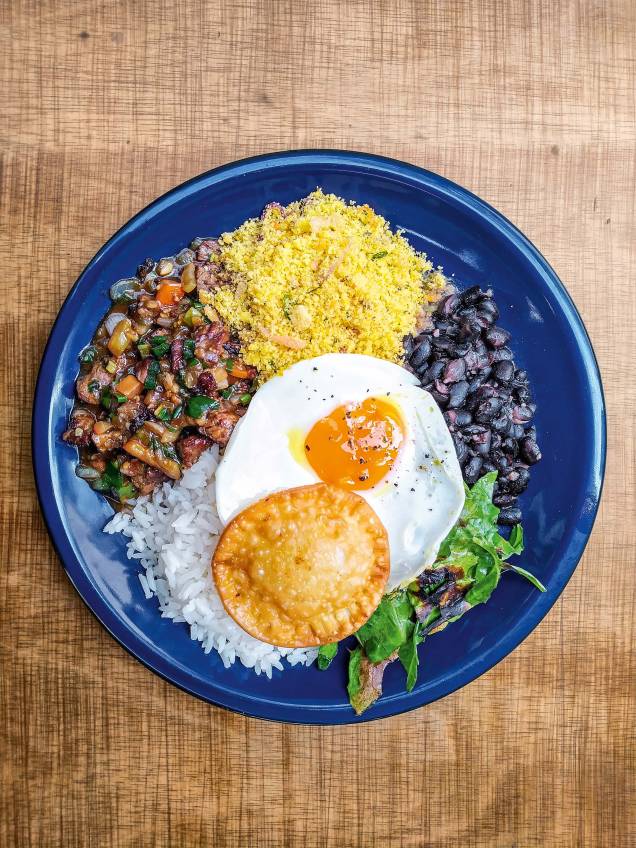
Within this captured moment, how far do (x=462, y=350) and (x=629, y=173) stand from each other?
1314mm

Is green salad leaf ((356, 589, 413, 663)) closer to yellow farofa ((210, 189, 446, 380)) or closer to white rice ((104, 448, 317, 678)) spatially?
white rice ((104, 448, 317, 678))

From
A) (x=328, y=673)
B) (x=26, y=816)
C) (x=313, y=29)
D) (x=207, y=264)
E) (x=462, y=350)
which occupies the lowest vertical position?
(x=26, y=816)

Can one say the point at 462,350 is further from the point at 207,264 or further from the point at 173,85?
the point at 173,85

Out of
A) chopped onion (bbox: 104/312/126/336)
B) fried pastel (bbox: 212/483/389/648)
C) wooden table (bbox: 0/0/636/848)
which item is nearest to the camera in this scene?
Result: fried pastel (bbox: 212/483/389/648)

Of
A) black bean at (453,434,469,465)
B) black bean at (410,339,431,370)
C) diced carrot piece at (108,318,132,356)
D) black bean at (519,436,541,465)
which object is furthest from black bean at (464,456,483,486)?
diced carrot piece at (108,318,132,356)

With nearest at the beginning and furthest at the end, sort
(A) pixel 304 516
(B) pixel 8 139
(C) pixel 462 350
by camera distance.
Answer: (A) pixel 304 516 → (C) pixel 462 350 → (B) pixel 8 139

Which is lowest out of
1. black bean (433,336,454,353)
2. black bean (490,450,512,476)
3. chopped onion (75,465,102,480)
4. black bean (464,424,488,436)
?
chopped onion (75,465,102,480)

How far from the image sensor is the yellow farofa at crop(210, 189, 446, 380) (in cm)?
261

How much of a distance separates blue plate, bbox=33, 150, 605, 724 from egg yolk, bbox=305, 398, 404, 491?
818 millimetres

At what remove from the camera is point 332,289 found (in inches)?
102

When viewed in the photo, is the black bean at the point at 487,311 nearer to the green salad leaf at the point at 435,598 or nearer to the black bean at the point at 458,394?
the black bean at the point at 458,394

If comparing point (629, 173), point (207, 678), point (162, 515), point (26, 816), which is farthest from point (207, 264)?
point (26, 816)

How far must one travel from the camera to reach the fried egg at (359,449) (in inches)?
101

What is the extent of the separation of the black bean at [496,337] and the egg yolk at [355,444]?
0.61 meters
